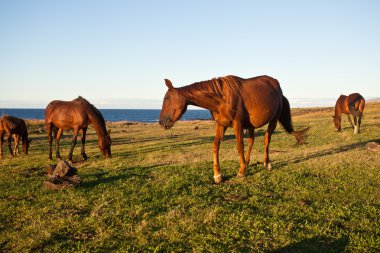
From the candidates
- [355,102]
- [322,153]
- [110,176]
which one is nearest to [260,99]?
[110,176]

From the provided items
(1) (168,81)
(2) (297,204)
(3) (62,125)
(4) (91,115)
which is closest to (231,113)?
(1) (168,81)

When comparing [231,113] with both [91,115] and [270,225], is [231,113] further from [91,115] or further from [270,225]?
[91,115]

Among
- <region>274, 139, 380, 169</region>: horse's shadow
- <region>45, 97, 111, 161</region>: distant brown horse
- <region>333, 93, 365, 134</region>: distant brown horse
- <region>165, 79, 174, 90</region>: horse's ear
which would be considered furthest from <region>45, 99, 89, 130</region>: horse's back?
<region>333, 93, 365, 134</region>: distant brown horse

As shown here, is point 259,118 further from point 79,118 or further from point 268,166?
point 79,118

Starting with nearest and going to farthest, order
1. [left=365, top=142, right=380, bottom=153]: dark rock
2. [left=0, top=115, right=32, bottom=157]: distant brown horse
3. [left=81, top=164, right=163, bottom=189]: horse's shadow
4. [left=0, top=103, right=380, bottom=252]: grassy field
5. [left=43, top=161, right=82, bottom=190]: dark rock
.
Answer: [left=0, top=103, right=380, bottom=252]: grassy field → [left=43, top=161, right=82, bottom=190]: dark rock → [left=81, top=164, right=163, bottom=189]: horse's shadow → [left=365, top=142, right=380, bottom=153]: dark rock → [left=0, top=115, right=32, bottom=157]: distant brown horse

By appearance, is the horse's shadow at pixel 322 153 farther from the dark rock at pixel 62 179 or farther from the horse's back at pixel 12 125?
the horse's back at pixel 12 125

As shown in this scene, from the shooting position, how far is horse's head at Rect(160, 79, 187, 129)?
7.55 meters

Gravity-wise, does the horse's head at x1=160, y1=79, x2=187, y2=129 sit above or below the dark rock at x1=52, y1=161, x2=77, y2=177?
above

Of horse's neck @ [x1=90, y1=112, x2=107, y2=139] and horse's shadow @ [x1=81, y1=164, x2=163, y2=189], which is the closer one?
horse's shadow @ [x1=81, y1=164, x2=163, y2=189]

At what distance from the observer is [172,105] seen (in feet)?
24.9

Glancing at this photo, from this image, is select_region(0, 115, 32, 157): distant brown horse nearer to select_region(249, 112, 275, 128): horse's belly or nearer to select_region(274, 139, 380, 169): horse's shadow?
select_region(249, 112, 275, 128): horse's belly

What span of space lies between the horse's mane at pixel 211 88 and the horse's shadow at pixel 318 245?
4.32m

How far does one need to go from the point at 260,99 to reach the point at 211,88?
166cm

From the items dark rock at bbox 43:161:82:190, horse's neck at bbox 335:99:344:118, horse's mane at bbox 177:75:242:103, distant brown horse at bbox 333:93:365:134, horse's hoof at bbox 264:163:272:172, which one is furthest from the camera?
horse's neck at bbox 335:99:344:118
